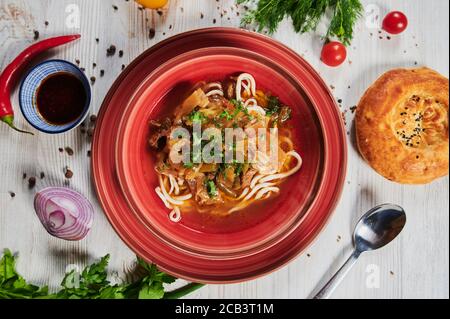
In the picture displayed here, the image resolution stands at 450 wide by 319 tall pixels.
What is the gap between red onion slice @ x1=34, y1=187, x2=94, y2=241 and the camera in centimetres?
353

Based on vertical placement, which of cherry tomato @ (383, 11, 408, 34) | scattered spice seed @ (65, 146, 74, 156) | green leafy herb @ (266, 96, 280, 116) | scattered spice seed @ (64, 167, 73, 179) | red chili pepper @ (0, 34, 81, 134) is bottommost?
scattered spice seed @ (64, 167, 73, 179)

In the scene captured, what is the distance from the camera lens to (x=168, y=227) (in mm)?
3410

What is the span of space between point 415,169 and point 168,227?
211 cm

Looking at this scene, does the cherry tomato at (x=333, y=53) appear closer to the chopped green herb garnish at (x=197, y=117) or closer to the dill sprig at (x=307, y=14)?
the dill sprig at (x=307, y=14)

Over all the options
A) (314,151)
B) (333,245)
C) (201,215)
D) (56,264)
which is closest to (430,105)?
(314,151)

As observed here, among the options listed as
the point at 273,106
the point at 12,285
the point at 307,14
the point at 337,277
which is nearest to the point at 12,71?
the point at 12,285

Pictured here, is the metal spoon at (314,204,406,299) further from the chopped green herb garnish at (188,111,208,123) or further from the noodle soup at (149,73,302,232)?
the chopped green herb garnish at (188,111,208,123)

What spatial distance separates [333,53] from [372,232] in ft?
5.06

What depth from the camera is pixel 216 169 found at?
345 cm

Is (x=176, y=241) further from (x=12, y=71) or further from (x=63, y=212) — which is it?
(x=12, y=71)

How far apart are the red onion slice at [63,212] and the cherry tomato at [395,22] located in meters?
2.95

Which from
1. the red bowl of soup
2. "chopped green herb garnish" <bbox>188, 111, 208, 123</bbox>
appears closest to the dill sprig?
the red bowl of soup

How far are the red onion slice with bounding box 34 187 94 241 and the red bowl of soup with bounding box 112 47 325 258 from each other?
0.50 metres
